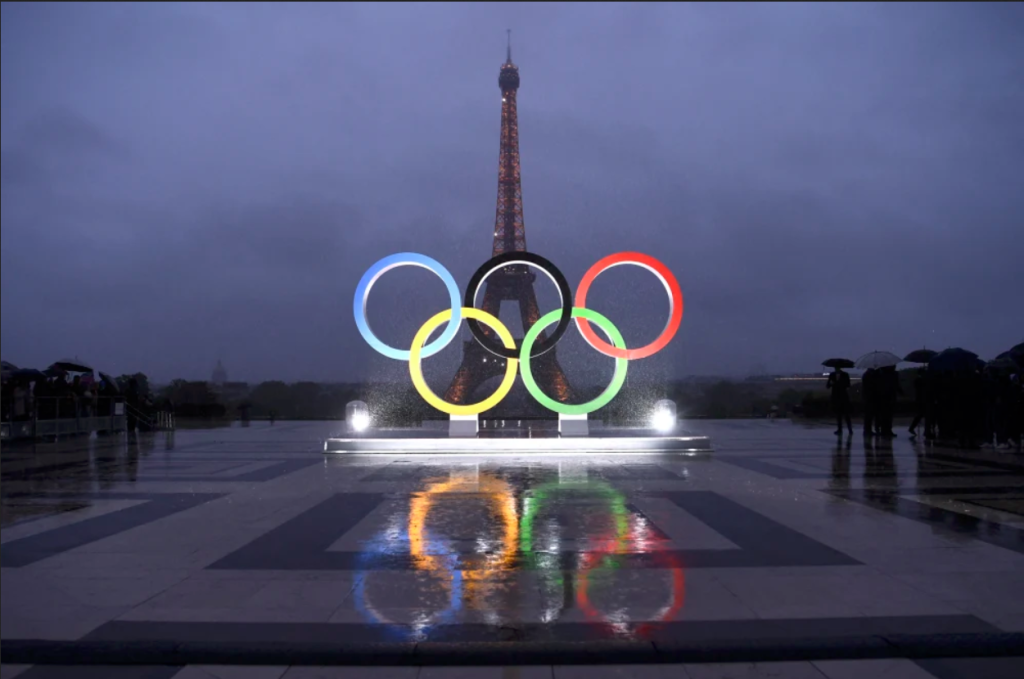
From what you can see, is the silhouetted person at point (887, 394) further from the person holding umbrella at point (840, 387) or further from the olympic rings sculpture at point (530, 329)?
the olympic rings sculpture at point (530, 329)

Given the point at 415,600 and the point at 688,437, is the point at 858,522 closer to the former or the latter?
the point at 415,600

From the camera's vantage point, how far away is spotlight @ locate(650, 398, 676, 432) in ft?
60.8

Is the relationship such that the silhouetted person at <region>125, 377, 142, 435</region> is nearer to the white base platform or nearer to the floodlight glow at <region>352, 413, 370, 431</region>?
the floodlight glow at <region>352, 413, 370, 431</region>

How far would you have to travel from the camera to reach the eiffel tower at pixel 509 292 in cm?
3594

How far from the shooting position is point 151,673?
15.3 ft

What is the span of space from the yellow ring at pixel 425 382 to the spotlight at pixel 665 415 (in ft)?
11.7

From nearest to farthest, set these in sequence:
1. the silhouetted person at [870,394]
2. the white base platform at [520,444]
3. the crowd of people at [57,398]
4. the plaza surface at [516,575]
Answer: the plaza surface at [516,575] < the white base platform at [520,444] < the silhouetted person at [870,394] < the crowd of people at [57,398]

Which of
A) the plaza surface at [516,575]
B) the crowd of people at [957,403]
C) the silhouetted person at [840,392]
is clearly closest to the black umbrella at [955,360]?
the crowd of people at [957,403]

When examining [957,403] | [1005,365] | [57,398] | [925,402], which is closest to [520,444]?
[957,403]

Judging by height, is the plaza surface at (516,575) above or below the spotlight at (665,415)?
below

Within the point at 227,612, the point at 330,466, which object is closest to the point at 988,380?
the point at 330,466

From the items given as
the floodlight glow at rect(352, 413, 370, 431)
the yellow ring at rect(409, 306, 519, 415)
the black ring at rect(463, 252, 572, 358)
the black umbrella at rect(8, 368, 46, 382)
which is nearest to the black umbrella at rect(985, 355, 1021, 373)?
the black ring at rect(463, 252, 572, 358)

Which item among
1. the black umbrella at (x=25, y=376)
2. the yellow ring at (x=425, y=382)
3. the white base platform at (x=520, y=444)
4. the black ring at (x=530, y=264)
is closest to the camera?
the white base platform at (x=520, y=444)

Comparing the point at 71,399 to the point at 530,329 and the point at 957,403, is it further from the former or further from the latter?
the point at 957,403
